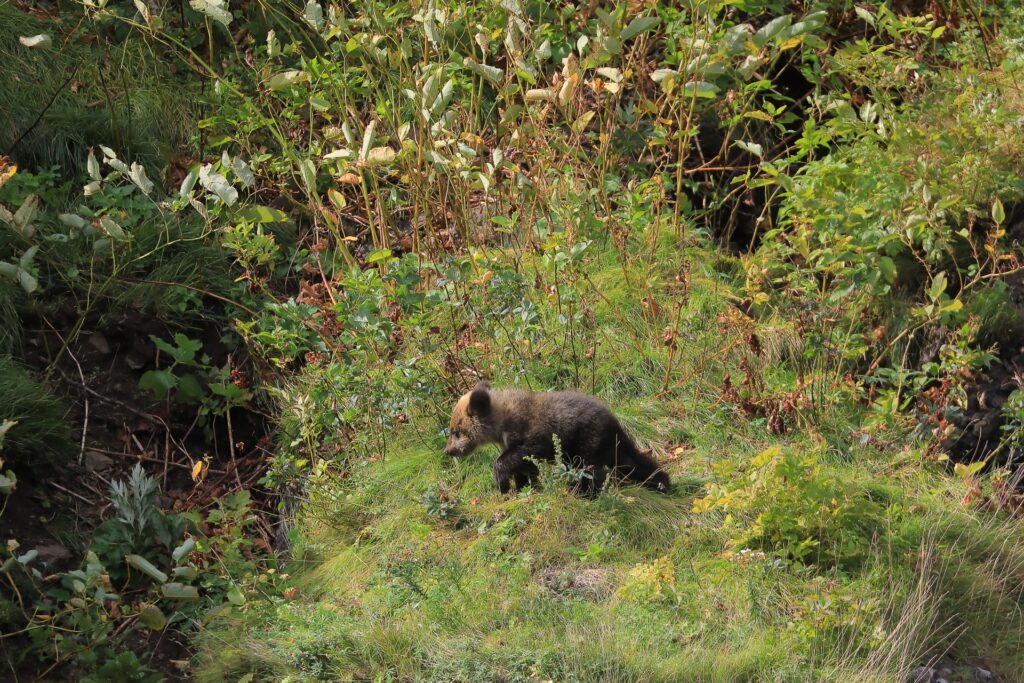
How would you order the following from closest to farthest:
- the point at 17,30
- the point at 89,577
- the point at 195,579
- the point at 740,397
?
the point at 89,577 < the point at 195,579 < the point at 740,397 < the point at 17,30

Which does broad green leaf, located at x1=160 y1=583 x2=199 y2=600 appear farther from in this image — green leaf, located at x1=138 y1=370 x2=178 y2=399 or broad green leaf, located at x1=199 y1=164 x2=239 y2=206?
green leaf, located at x1=138 y1=370 x2=178 y2=399

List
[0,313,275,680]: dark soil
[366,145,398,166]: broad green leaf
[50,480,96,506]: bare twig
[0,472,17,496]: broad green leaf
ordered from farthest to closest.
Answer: [50,480,96,506]: bare twig
[0,313,275,680]: dark soil
[366,145,398,166]: broad green leaf
[0,472,17,496]: broad green leaf

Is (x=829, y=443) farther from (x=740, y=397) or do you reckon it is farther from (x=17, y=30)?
(x=17, y=30)

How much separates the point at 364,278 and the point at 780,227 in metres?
2.96

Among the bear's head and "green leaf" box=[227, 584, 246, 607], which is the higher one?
the bear's head

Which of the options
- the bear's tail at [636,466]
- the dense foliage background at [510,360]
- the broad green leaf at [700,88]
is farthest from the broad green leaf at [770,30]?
the bear's tail at [636,466]

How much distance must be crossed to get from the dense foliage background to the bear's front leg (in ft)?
0.34

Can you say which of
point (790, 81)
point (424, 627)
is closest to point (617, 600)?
point (424, 627)

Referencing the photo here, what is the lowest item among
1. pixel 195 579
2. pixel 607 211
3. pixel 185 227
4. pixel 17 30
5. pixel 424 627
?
pixel 195 579

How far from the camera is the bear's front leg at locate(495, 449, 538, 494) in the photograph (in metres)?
5.78

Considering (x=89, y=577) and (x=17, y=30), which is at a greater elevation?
(x=17, y=30)

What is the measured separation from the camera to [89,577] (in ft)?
18.3

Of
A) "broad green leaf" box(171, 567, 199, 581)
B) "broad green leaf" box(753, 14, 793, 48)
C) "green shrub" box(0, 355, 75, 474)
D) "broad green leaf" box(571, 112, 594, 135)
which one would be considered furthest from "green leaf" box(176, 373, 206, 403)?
"broad green leaf" box(753, 14, 793, 48)

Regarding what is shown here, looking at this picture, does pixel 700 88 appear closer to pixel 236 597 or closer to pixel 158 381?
pixel 236 597
